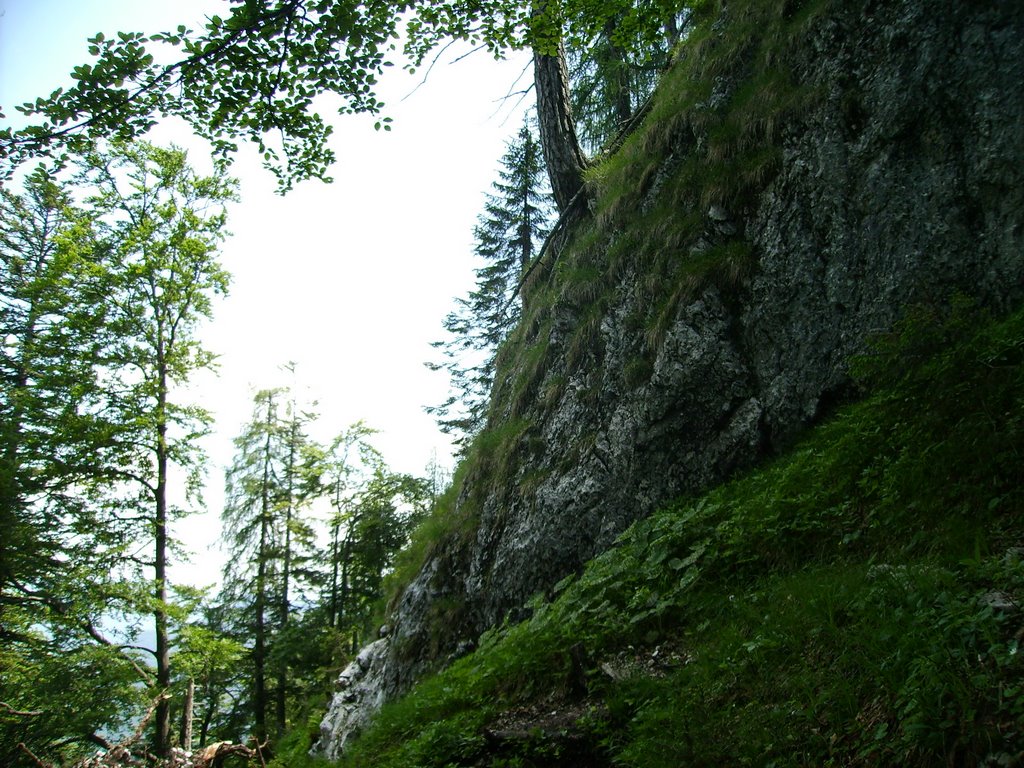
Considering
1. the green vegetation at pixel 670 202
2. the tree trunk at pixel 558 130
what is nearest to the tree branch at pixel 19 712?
the green vegetation at pixel 670 202

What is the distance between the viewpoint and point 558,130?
34.5 feet

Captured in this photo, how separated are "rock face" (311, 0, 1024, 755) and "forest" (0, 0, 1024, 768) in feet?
0.10

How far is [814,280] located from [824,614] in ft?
11.8

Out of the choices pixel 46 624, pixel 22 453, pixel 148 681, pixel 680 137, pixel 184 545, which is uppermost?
pixel 22 453

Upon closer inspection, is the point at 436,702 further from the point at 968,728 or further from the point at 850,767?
the point at 968,728

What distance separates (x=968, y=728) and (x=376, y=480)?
2006cm

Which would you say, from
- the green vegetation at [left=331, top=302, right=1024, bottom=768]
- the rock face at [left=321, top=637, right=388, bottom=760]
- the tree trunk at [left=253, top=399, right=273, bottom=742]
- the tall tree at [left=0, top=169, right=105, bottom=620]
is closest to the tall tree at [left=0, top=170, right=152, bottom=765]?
the tall tree at [left=0, top=169, right=105, bottom=620]

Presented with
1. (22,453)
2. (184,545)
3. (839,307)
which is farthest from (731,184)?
(22,453)

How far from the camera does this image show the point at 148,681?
1239cm

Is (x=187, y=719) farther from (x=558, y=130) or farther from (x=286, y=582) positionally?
(x=558, y=130)

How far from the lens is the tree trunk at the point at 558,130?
33.7 ft

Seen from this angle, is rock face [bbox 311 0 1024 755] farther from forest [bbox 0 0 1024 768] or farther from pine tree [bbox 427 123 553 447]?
pine tree [bbox 427 123 553 447]

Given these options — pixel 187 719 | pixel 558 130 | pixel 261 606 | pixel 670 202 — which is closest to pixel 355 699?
pixel 187 719

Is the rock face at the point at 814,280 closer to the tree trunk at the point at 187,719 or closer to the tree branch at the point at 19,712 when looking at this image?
the tree branch at the point at 19,712
